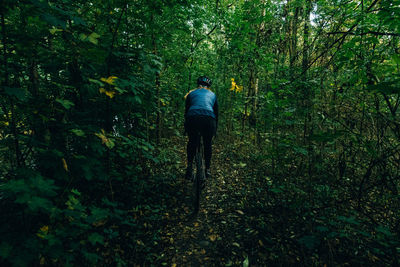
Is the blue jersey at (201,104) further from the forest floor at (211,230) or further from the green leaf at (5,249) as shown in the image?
the green leaf at (5,249)

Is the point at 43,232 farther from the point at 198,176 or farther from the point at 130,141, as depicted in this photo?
the point at 198,176

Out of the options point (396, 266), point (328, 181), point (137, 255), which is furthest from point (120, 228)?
point (328, 181)

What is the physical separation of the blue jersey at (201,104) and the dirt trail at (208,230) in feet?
5.77

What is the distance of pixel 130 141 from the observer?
8.59 feet

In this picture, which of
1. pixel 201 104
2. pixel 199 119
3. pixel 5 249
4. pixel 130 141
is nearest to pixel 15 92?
pixel 5 249

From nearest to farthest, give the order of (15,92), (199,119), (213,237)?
1. (15,92)
2. (213,237)
3. (199,119)

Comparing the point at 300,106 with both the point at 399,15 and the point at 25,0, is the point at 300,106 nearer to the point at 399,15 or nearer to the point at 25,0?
the point at 399,15

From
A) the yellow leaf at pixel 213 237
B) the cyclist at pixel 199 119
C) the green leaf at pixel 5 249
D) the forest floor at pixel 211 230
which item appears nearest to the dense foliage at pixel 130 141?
the green leaf at pixel 5 249

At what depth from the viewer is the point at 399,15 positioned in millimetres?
1913

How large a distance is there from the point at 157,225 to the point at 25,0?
3.08 metres

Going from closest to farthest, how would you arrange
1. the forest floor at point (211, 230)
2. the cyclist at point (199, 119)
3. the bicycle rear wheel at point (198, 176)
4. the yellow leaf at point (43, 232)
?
1. the yellow leaf at point (43, 232)
2. the forest floor at point (211, 230)
3. the bicycle rear wheel at point (198, 176)
4. the cyclist at point (199, 119)

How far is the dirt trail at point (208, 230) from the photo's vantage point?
8.74 ft

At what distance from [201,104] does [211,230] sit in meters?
2.29

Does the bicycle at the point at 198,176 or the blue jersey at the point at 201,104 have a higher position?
the blue jersey at the point at 201,104
